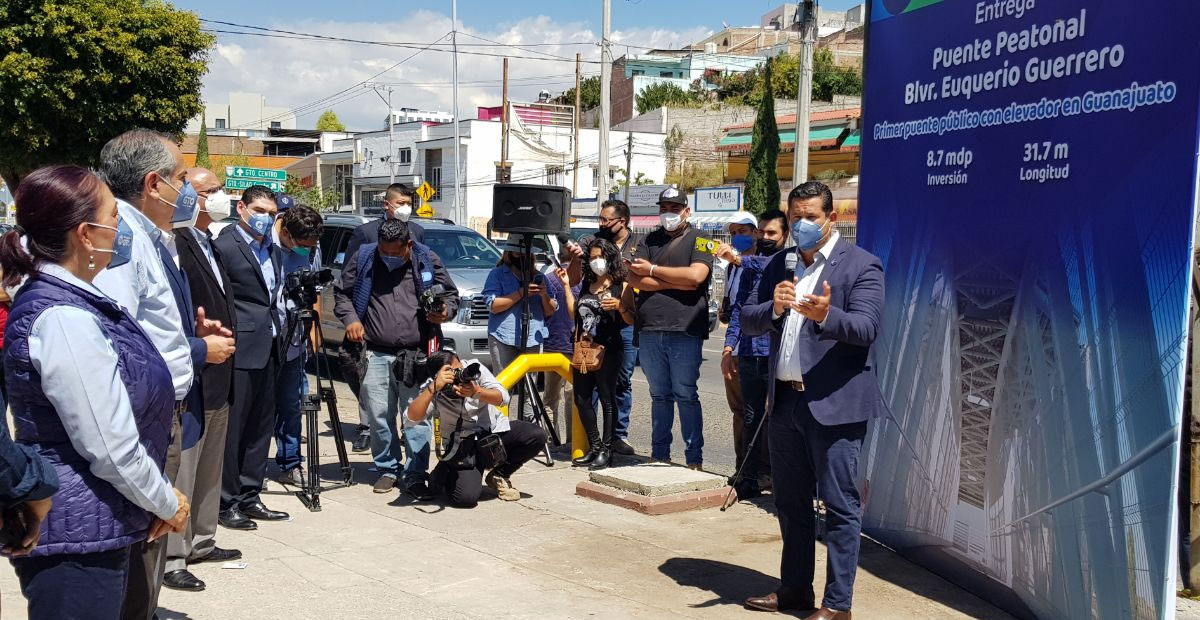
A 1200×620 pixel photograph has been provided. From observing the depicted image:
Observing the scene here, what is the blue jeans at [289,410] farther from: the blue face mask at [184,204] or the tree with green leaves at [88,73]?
the tree with green leaves at [88,73]

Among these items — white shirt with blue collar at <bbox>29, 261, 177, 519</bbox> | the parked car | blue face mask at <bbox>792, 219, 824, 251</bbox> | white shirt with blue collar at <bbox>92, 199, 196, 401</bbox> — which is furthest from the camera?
the parked car

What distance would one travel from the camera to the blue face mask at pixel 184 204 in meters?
4.17

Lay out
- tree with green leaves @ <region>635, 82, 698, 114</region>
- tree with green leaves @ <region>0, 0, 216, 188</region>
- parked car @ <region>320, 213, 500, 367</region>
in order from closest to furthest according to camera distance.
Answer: parked car @ <region>320, 213, 500, 367</region> < tree with green leaves @ <region>0, 0, 216, 188</region> < tree with green leaves @ <region>635, 82, 698, 114</region>

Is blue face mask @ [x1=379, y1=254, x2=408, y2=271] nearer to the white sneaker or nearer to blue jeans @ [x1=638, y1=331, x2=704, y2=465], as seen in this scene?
the white sneaker

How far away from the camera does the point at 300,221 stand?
294 inches

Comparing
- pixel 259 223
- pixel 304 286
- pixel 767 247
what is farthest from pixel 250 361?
pixel 767 247

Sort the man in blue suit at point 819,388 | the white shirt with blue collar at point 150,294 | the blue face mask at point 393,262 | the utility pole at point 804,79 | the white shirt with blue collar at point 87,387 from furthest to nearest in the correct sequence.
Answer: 1. the utility pole at point 804,79
2. the blue face mask at point 393,262
3. the man in blue suit at point 819,388
4. the white shirt with blue collar at point 150,294
5. the white shirt with blue collar at point 87,387

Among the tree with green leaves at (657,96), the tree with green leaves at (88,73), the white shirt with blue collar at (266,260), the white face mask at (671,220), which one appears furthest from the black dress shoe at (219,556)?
the tree with green leaves at (657,96)

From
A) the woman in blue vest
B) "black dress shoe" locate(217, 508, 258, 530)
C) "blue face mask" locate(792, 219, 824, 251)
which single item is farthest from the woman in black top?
the woman in blue vest

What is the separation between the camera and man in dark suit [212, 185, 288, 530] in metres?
6.29

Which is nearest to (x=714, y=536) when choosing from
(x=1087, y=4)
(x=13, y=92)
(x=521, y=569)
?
(x=521, y=569)

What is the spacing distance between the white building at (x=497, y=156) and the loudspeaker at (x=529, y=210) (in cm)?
4237

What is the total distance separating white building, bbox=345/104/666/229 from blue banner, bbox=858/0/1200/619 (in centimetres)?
4528

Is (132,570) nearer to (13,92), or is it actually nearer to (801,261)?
(801,261)
